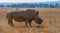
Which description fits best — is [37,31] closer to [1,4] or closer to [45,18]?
[45,18]

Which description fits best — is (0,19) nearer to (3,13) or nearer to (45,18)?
(3,13)

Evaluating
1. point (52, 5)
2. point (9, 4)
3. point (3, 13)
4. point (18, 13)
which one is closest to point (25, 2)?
point (9, 4)

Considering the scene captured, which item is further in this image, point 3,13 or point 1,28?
point 3,13

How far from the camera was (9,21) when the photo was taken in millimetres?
1098

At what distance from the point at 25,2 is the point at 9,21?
0.57m

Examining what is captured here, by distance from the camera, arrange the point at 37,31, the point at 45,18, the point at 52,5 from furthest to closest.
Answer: the point at 52,5 → the point at 45,18 → the point at 37,31

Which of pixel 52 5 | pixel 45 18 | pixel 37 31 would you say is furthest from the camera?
pixel 52 5

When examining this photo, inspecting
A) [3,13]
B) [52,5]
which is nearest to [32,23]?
[3,13]

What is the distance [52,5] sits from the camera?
5.18ft

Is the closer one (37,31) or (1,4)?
(37,31)

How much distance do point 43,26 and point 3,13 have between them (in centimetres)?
35

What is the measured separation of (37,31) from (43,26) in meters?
0.07

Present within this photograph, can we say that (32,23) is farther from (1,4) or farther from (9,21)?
(1,4)

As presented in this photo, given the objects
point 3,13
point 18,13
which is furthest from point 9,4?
point 18,13
